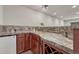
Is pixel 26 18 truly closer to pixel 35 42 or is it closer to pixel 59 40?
pixel 35 42

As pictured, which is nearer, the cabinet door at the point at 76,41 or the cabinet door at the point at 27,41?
the cabinet door at the point at 76,41

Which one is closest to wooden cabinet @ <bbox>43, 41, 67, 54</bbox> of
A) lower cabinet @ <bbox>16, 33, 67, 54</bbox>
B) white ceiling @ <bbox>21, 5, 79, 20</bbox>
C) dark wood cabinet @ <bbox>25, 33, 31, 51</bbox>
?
lower cabinet @ <bbox>16, 33, 67, 54</bbox>

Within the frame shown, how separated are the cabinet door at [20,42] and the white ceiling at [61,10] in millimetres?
460

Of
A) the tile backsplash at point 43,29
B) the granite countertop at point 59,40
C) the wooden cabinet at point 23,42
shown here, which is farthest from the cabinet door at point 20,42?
the granite countertop at point 59,40

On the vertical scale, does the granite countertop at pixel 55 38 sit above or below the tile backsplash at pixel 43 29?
below

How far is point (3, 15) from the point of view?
5.09 ft

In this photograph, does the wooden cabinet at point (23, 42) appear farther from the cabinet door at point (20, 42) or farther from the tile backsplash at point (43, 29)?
the tile backsplash at point (43, 29)

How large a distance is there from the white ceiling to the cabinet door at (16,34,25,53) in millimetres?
460

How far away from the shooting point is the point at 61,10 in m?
1.44

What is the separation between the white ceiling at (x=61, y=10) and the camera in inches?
54.5

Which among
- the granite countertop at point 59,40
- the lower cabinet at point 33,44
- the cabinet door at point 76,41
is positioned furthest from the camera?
the lower cabinet at point 33,44

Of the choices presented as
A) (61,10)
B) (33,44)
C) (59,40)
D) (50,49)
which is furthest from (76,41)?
(33,44)

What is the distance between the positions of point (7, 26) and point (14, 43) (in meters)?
0.29
